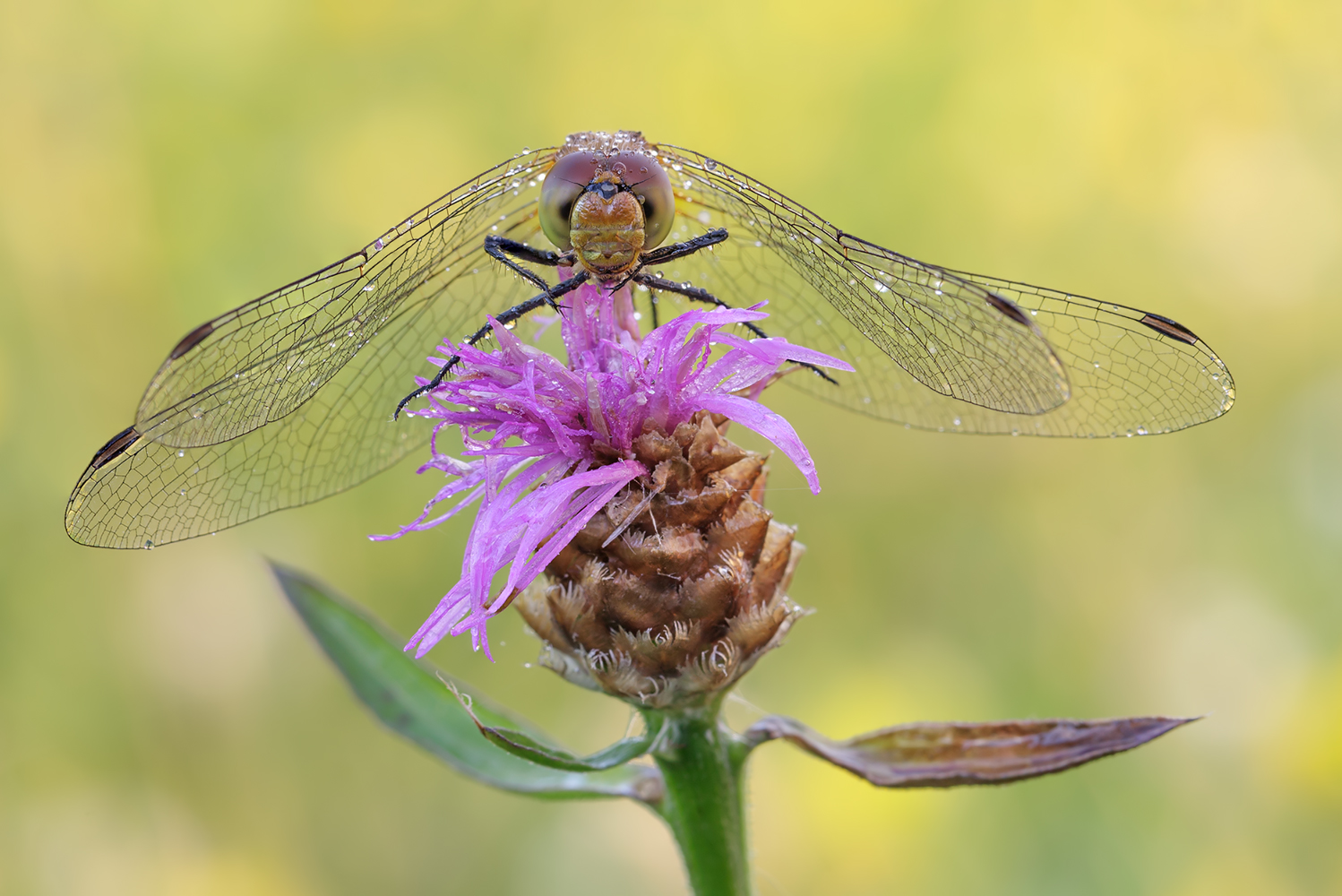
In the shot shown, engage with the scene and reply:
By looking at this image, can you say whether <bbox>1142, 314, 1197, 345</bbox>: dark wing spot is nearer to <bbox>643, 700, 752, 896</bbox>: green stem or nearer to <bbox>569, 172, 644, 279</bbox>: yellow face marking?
<bbox>569, 172, 644, 279</bbox>: yellow face marking

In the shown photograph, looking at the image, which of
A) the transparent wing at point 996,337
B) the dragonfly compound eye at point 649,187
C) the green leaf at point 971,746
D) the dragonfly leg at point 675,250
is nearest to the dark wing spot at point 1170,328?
the transparent wing at point 996,337

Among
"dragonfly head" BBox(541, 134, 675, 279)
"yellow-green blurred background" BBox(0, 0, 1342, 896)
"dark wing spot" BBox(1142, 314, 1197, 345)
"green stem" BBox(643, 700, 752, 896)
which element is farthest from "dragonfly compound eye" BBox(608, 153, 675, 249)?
"yellow-green blurred background" BBox(0, 0, 1342, 896)

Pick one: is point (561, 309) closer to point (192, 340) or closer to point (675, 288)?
point (675, 288)

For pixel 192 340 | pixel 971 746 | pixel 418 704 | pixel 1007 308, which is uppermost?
pixel 1007 308

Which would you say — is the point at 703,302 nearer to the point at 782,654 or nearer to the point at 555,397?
the point at 555,397

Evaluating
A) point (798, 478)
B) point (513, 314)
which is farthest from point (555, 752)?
point (798, 478)
